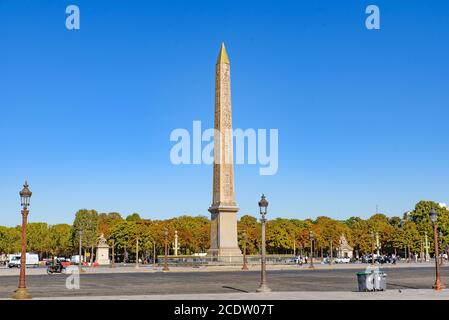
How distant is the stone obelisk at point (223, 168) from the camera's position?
180 feet

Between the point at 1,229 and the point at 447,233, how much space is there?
97979 mm

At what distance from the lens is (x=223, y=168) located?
5481 cm

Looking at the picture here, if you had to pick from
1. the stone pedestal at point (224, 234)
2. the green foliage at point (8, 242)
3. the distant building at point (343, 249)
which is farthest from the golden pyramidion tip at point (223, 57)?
the green foliage at point (8, 242)

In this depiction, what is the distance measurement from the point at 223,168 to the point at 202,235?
7269 cm

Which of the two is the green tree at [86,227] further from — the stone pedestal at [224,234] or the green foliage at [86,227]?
the stone pedestal at [224,234]

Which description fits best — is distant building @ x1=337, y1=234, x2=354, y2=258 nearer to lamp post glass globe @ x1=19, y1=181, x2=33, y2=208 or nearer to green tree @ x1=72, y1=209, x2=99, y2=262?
green tree @ x1=72, y1=209, x2=99, y2=262

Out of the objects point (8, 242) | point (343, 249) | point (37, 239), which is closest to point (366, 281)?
point (343, 249)

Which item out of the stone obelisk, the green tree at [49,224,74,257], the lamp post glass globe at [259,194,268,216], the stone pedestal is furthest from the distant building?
the lamp post glass globe at [259,194,268,216]

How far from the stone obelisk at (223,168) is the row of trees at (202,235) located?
57.4 meters

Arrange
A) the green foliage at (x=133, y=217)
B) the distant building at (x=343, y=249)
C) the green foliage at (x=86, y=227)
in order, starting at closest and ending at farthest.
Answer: the green foliage at (x=86, y=227), the distant building at (x=343, y=249), the green foliage at (x=133, y=217)

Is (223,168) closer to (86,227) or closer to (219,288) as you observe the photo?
(219,288)

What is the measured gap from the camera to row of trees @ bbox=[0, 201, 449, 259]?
116m
